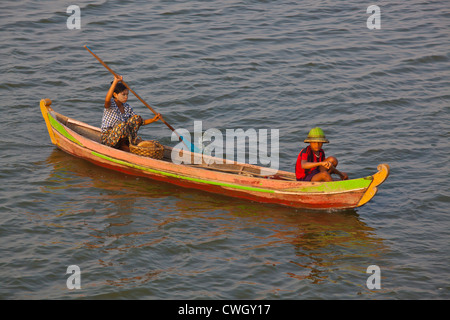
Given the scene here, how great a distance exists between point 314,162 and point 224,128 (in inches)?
131

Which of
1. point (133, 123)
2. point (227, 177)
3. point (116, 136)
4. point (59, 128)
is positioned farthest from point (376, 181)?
point (59, 128)

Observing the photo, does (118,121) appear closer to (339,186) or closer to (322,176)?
(322,176)

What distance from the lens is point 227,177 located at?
8.80 m

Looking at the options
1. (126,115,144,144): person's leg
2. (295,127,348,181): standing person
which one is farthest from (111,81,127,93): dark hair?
(295,127,348,181): standing person

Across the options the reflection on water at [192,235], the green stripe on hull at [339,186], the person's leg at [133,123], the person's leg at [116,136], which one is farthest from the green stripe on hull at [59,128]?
the green stripe on hull at [339,186]

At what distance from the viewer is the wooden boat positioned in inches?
326

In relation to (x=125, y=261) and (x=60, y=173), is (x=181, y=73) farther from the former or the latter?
(x=125, y=261)

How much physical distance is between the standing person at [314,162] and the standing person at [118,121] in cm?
240

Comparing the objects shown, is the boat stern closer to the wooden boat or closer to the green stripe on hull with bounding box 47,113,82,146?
the wooden boat

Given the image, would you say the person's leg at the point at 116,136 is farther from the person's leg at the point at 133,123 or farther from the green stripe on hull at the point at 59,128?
the green stripe on hull at the point at 59,128

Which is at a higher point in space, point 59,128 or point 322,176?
point 59,128

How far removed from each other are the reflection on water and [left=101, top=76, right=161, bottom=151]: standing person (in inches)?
25.0

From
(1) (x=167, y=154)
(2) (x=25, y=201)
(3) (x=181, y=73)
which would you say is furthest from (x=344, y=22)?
(2) (x=25, y=201)

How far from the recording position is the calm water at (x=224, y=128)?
7.21 m
